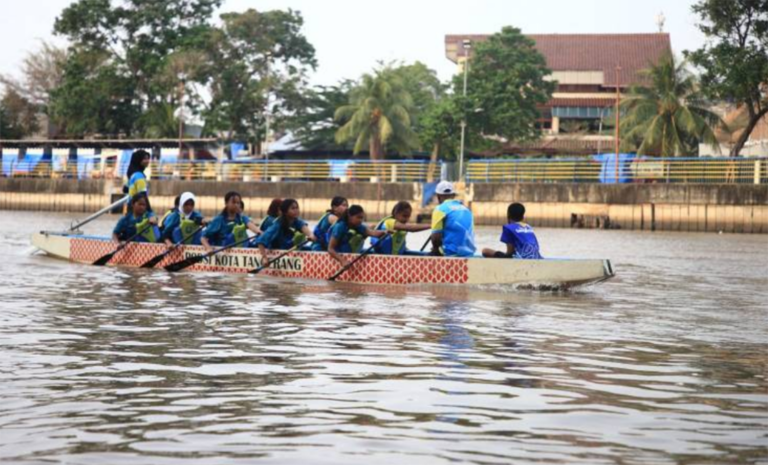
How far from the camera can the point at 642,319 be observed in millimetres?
13742

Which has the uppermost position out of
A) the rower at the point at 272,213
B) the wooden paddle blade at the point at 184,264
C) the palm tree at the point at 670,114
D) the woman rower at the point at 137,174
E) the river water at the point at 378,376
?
the palm tree at the point at 670,114

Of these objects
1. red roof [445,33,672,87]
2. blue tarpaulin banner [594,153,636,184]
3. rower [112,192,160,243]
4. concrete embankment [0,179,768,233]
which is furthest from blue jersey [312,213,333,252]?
red roof [445,33,672,87]

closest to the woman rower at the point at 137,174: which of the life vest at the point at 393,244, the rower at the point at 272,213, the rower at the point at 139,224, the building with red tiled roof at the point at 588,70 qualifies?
the rower at the point at 139,224

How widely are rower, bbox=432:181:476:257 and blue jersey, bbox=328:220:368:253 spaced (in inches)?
44.7

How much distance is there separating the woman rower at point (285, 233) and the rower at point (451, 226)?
7.87 ft

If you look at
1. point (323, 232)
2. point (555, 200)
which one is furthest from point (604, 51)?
point (323, 232)

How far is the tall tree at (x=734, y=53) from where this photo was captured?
138ft

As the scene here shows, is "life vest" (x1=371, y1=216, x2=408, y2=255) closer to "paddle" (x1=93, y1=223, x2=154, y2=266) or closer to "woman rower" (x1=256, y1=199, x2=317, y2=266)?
"woman rower" (x1=256, y1=199, x2=317, y2=266)

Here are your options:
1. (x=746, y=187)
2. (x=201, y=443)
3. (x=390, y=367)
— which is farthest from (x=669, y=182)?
(x=201, y=443)

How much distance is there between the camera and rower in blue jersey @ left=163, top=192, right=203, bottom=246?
20234 millimetres

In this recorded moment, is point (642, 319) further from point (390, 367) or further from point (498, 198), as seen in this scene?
point (498, 198)

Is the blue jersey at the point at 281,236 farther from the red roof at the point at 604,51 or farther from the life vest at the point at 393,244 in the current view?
the red roof at the point at 604,51

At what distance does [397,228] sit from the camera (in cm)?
1666

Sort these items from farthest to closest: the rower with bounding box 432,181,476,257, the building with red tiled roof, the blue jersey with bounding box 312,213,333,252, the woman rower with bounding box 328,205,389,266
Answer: the building with red tiled roof → the blue jersey with bounding box 312,213,333,252 → the woman rower with bounding box 328,205,389,266 → the rower with bounding box 432,181,476,257
